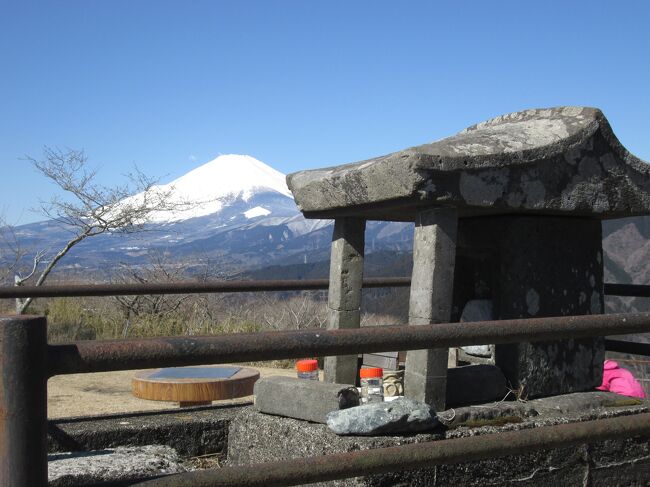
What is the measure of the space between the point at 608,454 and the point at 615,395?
0.40 metres

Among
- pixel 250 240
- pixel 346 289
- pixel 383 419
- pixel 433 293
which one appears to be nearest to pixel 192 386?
pixel 346 289

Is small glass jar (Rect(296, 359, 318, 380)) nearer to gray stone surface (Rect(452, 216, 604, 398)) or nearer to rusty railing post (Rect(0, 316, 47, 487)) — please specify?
gray stone surface (Rect(452, 216, 604, 398))

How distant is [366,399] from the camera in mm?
3559

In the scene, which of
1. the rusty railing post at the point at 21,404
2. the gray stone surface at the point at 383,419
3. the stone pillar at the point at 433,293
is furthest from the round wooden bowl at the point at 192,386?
the rusty railing post at the point at 21,404

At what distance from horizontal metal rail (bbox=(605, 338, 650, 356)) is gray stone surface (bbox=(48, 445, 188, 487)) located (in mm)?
2415

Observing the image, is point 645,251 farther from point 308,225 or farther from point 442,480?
point 308,225

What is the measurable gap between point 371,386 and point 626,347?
5.37 feet

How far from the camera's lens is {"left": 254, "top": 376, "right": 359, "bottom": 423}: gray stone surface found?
3.21m

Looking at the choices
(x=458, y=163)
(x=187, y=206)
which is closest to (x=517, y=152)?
(x=458, y=163)

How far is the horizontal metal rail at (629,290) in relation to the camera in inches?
170

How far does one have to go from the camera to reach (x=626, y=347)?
435cm

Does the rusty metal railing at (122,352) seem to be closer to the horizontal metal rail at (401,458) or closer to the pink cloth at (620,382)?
the horizontal metal rail at (401,458)

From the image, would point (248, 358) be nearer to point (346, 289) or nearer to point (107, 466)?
point (107, 466)

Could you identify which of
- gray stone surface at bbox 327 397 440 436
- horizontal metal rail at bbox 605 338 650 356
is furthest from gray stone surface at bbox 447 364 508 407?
horizontal metal rail at bbox 605 338 650 356
